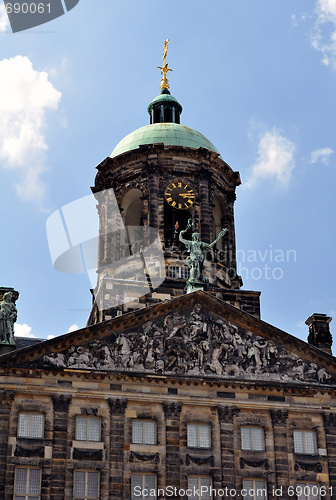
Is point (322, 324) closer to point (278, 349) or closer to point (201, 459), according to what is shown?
point (278, 349)

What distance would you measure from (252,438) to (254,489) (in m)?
1.96

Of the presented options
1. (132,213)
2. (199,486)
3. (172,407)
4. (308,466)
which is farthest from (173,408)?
(132,213)

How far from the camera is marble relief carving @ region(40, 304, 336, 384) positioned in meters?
39.6

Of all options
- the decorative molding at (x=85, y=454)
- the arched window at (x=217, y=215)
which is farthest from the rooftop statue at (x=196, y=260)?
the decorative molding at (x=85, y=454)

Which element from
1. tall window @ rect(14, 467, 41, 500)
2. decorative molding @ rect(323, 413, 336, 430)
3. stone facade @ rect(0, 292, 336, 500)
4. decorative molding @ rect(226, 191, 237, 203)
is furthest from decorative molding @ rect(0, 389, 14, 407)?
decorative molding @ rect(226, 191, 237, 203)

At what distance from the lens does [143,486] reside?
38.0 metres

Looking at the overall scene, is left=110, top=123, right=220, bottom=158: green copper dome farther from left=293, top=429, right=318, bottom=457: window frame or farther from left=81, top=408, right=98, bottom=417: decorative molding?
left=293, top=429, right=318, bottom=457: window frame

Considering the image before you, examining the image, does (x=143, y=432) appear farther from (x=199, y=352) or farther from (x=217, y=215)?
(x=217, y=215)

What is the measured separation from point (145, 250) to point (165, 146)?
5401 millimetres

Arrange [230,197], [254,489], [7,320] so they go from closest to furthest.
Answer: [254,489] < [7,320] < [230,197]

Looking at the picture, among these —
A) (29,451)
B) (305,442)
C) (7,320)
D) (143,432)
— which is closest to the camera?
(29,451)

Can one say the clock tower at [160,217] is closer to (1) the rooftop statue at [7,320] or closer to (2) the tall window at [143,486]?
(1) the rooftop statue at [7,320]

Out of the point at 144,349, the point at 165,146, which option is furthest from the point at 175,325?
the point at 165,146

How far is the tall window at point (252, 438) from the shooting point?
39.5m
